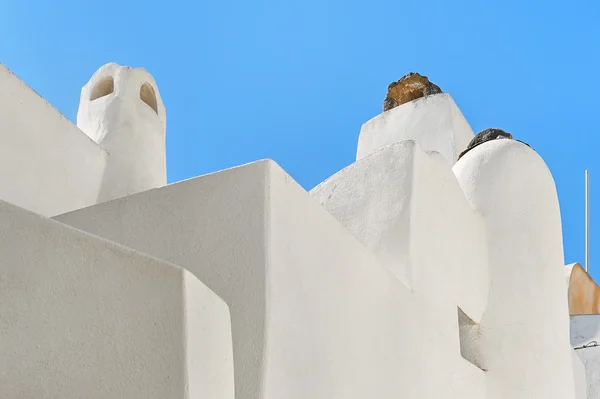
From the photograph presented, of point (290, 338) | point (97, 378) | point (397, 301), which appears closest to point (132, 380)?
point (97, 378)

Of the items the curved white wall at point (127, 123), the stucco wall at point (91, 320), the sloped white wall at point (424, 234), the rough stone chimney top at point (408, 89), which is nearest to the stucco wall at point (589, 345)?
→ the rough stone chimney top at point (408, 89)

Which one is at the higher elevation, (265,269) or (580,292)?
(580,292)

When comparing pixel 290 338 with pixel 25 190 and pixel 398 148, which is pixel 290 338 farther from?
pixel 25 190

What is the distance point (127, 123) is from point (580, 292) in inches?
291

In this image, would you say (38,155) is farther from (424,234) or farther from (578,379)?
(578,379)

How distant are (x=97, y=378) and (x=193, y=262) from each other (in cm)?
120

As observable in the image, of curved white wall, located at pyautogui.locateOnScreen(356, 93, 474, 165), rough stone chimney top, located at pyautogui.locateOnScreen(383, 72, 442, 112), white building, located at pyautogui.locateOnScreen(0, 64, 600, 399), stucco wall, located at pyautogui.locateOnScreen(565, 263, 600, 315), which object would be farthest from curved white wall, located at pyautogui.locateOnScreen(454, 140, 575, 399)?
stucco wall, located at pyautogui.locateOnScreen(565, 263, 600, 315)

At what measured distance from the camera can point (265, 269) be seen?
10.7 feet

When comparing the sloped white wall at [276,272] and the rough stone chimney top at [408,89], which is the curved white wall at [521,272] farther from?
the rough stone chimney top at [408,89]

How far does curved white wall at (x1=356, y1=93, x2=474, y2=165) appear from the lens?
28.5ft

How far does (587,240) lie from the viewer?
14.6 m

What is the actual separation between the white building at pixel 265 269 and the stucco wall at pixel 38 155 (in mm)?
15

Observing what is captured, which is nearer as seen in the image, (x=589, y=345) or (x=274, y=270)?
(x=274, y=270)

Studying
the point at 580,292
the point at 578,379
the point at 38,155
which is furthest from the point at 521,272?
the point at 580,292
